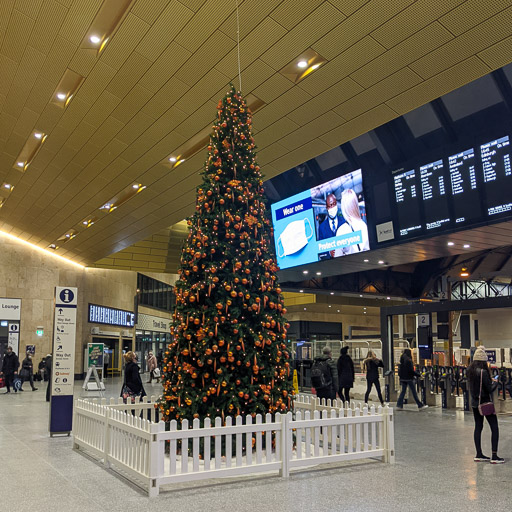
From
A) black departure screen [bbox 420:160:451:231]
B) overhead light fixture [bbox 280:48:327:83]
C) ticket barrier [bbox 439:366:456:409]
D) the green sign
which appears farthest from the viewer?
the green sign

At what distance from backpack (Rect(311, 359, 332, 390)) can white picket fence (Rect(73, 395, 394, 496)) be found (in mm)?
2912

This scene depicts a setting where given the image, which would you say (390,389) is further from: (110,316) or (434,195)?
(110,316)

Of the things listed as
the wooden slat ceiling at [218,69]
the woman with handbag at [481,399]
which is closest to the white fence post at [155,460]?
the woman with handbag at [481,399]

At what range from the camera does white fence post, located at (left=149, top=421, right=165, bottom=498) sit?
540 cm

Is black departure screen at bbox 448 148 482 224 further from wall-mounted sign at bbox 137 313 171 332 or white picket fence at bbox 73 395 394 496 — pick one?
wall-mounted sign at bbox 137 313 171 332

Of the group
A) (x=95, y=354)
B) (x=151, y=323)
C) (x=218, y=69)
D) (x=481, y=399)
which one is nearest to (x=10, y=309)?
(x=95, y=354)

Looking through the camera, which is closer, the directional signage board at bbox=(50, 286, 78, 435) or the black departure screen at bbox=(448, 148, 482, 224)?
the directional signage board at bbox=(50, 286, 78, 435)

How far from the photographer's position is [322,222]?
13.7 meters

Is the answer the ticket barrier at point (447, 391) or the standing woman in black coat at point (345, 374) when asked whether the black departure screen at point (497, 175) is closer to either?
the standing woman in black coat at point (345, 374)

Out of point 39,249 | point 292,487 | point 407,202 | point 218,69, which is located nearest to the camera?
point 292,487

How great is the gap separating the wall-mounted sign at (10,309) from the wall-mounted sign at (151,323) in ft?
33.0

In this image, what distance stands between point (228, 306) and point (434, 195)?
5971 mm

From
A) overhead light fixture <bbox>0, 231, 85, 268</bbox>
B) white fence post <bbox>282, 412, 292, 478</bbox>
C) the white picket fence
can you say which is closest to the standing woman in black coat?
the white picket fence

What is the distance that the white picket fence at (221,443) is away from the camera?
5.61 meters
